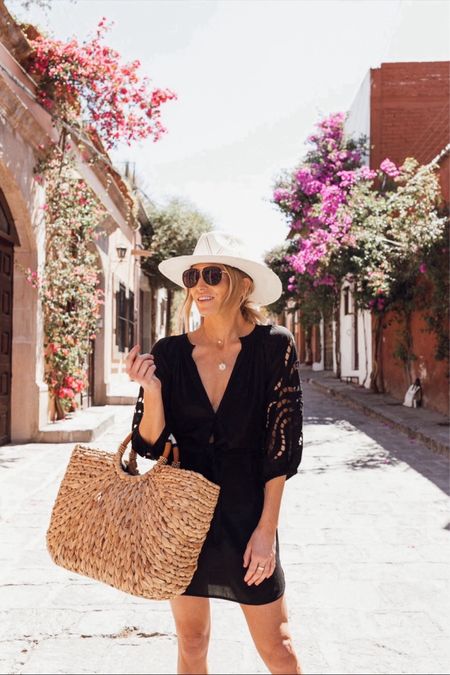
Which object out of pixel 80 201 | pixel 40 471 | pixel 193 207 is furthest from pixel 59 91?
pixel 193 207

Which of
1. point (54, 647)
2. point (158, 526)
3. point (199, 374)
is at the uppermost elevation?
point (199, 374)

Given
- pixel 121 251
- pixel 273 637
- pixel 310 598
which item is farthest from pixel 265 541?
pixel 121 251

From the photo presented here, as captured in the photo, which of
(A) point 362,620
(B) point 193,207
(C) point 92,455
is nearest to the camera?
(C) point 92,455

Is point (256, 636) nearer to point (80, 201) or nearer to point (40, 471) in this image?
point (40, 471)

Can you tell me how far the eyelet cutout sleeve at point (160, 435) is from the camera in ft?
7.07

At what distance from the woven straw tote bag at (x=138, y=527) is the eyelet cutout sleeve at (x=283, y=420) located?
24cm

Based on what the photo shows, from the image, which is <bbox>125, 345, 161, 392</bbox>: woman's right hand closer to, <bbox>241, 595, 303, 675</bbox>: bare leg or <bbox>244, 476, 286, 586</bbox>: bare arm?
<bbox>244, 476, 286, 586</bbox>: bare arm

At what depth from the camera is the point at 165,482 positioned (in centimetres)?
193

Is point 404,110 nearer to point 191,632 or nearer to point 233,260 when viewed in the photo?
point 233,260

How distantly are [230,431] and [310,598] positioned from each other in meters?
2.03

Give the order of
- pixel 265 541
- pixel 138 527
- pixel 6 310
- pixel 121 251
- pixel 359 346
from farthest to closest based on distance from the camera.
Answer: pixel 359 346
pixel 121 251
pixel 6 310
pixel 265 541
pixel 138 527

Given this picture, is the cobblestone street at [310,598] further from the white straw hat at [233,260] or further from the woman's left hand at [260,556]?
the white straw hat at [233,260]

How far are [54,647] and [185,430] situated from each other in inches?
63.3

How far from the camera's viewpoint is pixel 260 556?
2004 mm
